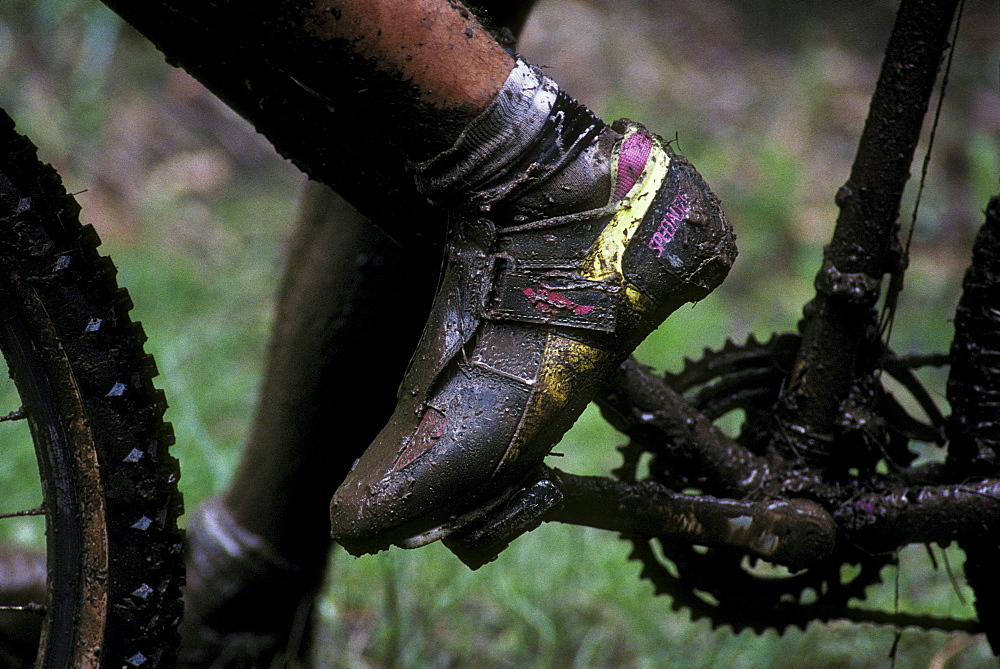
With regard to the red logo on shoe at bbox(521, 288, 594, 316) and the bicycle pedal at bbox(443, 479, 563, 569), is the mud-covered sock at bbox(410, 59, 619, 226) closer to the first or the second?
the red logo on shoe at bbox(521, 288, 594, 316)

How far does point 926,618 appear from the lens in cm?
136

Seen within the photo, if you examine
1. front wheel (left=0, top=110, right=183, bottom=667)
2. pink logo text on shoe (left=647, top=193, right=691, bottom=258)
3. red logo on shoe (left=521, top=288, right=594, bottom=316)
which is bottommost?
front wheel (left=0, top=110, right=183, bottom=667)

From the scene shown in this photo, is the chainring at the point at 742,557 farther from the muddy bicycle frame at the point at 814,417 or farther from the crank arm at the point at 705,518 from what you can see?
the crank arm at the point at 705,518

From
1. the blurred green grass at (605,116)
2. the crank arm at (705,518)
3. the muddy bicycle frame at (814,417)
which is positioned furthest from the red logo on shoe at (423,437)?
the blurred green grass at (605,116)

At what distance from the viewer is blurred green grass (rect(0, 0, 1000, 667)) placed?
6.07 ft

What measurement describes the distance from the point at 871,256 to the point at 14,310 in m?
0.97

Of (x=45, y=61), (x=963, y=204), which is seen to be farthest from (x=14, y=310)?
(x=963, y=204)

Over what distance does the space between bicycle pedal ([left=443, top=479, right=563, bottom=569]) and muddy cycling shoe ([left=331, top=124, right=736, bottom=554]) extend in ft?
0.06

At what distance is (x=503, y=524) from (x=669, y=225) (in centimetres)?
35

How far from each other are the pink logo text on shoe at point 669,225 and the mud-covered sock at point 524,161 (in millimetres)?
62

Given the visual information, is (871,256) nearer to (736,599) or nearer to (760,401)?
(760,401)

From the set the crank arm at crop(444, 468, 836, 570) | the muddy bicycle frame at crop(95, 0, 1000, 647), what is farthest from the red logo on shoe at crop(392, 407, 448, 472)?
the crank arm at crop(444, 468, 836, 570)

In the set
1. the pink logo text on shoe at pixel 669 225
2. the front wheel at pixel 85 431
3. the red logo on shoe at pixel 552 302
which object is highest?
the pink logo text on shoe at pixel 669 225

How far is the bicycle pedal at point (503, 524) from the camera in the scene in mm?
987
